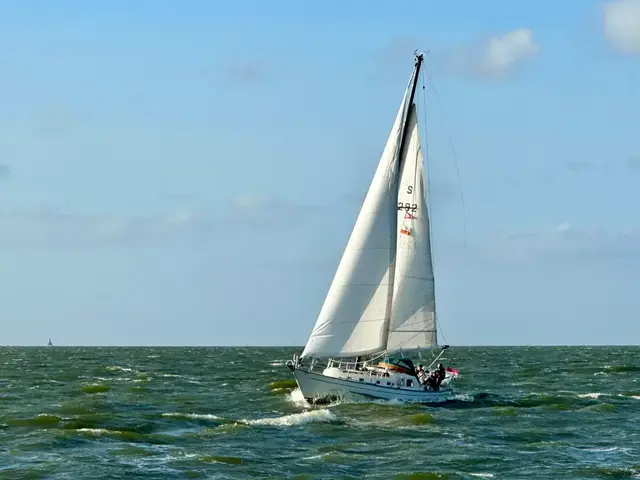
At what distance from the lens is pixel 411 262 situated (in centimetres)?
6569

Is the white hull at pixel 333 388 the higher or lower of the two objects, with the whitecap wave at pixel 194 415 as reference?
higher

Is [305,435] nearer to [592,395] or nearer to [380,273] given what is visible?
[380,273]

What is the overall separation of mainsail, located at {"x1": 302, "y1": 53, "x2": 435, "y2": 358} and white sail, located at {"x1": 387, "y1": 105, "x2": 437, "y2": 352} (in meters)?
0.06

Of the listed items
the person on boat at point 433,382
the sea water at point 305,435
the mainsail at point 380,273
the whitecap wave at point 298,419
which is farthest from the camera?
the person on boat at point 433,382

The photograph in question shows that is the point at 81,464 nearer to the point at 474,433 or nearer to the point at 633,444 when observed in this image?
the point at 474,433

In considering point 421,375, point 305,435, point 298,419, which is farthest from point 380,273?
point 305,435

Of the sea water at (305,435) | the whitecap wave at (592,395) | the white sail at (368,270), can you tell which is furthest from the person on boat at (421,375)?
the whitecap wave at (592,395)

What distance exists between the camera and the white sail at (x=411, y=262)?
65375mm

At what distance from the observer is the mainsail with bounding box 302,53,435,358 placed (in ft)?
208

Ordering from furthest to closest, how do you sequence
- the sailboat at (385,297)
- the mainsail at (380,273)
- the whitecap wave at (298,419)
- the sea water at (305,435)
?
the mainsail at (380,273), the sailboat at (385,297), the whitecap wave at (298,419), the sea water at (305,435)

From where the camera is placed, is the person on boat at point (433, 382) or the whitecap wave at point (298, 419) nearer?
the whitecap wave at point (298, 419)

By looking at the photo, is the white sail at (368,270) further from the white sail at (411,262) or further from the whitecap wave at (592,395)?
the whitecap wave at (592,395)

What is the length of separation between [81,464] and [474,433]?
19.5m

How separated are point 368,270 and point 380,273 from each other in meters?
0.77
